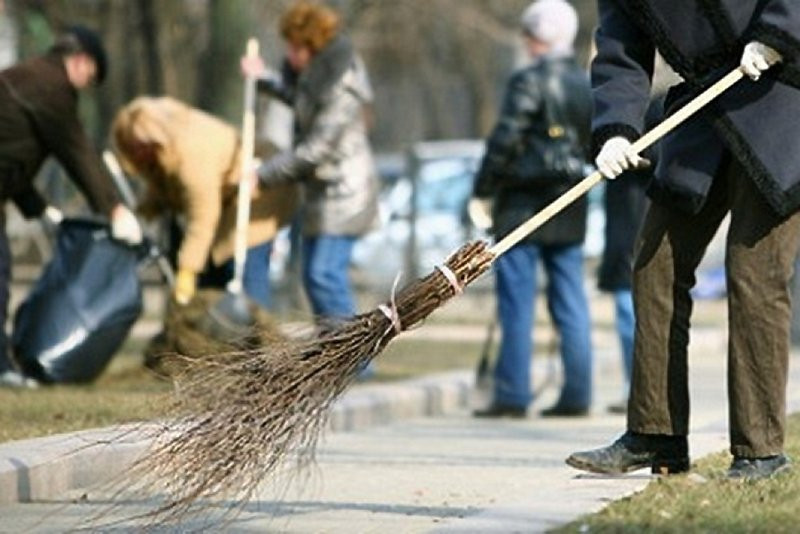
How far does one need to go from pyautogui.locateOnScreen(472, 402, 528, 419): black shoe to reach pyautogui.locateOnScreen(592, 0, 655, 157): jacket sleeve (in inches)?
200

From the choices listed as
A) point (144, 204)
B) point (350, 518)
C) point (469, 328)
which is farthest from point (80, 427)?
point (469, 328)

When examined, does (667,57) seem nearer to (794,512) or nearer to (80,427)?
(794,512)

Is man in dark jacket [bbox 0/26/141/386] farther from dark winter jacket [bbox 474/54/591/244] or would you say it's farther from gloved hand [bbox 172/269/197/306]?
dark winter jacket [bbox 474/54/591/244]

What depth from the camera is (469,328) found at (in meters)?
21.4

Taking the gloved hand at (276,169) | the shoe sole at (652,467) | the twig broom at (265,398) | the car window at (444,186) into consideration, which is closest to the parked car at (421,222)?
the car window at (444,186)

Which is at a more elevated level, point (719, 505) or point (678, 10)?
point (678, 10)

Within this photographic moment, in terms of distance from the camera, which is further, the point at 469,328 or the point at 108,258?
the point at 469,328

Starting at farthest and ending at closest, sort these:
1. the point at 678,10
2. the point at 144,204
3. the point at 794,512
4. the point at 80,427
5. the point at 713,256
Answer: the point at 713,256 → the point at 144,204 → the point at 80,427 → the point at 678,10 → the point at 794,512

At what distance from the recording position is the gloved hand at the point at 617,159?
7988 millimetres

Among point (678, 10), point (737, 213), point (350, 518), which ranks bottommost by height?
point (350, 518)

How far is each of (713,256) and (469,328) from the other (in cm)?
926

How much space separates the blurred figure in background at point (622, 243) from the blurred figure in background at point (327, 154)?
1455 millimetres

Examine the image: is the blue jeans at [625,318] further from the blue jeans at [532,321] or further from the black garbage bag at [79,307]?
the black garbage bag at [79,307]

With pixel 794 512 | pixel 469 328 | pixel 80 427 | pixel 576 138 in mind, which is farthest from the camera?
pixel 469 328
